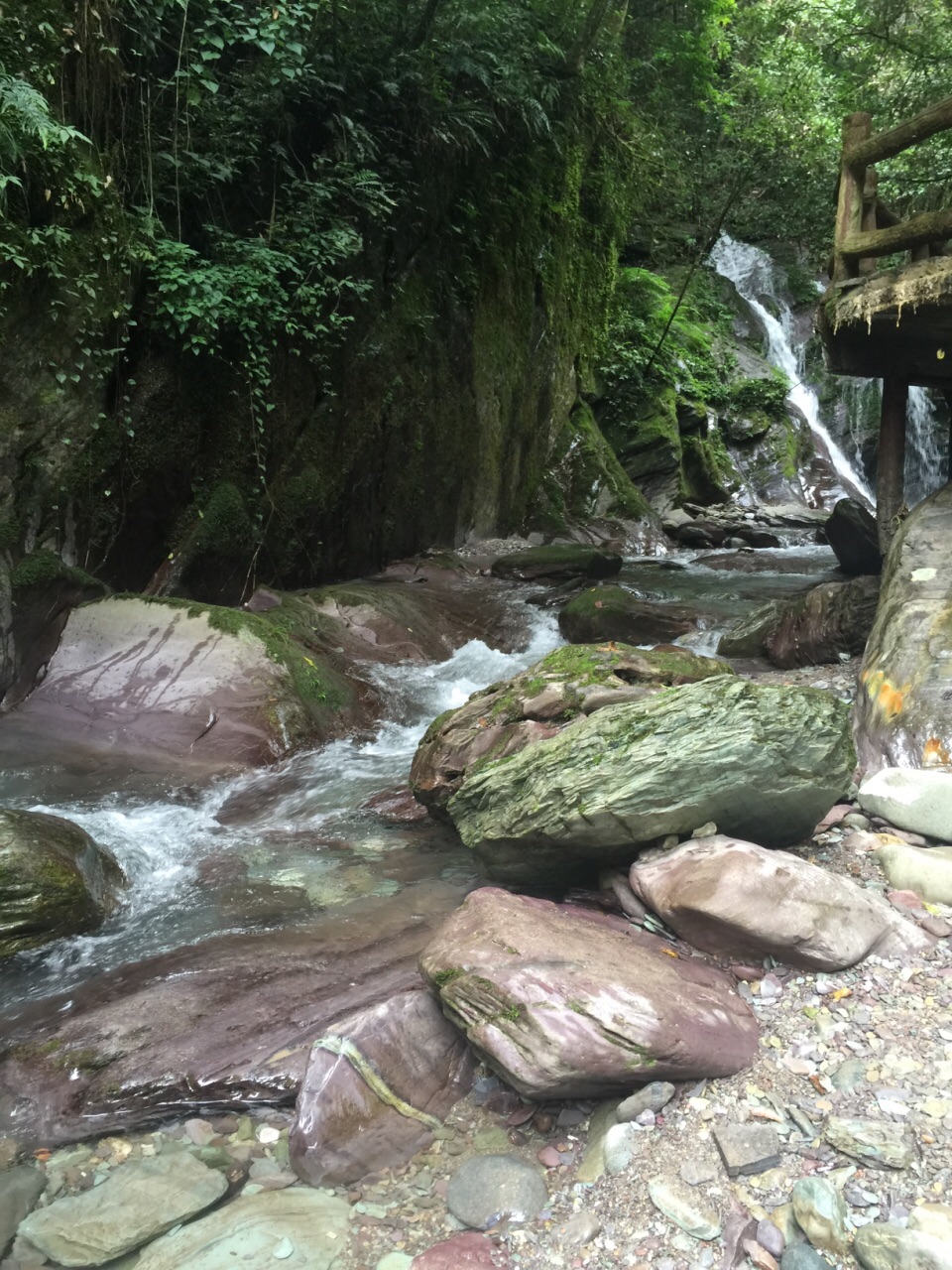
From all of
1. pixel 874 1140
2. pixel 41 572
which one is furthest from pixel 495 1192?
pixel 41 572

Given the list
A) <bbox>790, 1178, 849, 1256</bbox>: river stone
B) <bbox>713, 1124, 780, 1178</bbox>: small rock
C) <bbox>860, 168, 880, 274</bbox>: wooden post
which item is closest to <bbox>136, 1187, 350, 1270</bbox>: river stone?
<bbox>713, 1124, 780, 1178</bbox>: small rock

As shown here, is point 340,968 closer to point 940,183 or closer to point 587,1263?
point 587,1263

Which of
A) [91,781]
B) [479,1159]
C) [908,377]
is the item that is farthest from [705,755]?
[908,377]

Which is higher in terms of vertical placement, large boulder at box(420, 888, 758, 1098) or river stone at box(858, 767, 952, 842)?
river stone at box(858, 767, 952, 842)

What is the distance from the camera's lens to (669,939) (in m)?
3.19

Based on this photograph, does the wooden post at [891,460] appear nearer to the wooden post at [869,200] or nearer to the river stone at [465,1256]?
the wooden post at [869,200]

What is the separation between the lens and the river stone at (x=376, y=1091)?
8.64 ft

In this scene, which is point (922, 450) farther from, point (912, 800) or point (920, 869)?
point (920, 869)

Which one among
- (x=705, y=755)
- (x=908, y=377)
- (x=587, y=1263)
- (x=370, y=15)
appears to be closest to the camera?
(x=587, y=1263)

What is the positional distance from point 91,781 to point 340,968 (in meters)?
2.72

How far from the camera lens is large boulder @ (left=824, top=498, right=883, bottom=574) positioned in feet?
30.3

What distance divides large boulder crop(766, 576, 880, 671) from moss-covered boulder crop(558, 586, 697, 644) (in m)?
1.20

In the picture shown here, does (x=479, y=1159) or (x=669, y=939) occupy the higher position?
(x=669, y=939)

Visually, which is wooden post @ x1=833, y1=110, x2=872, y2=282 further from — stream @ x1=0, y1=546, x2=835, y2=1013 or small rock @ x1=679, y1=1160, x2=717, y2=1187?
small rock @ x1=679, y1=1160, x2=717, y2=1187
